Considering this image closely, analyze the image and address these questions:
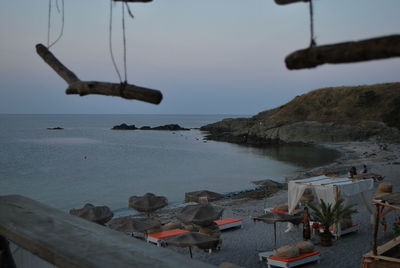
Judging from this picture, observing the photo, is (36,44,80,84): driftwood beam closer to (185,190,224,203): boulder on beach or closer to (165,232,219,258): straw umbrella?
→ (165,232,219,258): straw umbrella

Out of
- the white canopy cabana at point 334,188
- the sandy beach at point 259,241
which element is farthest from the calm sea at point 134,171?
the white canopy cabana at point 334,188

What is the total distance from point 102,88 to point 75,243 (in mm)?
808

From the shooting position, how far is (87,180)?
39.8 meters

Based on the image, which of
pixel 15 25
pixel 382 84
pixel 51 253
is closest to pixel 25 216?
pixel 51 253

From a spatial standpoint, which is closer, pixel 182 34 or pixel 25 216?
pixel 25 216

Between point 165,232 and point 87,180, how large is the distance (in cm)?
2746

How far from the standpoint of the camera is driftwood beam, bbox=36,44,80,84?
7.82 feet

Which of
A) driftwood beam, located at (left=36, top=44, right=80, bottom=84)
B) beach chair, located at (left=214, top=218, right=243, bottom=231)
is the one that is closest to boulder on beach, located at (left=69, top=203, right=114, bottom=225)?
beach chair, located at (left=214, top=218, right=243, bottom=231)

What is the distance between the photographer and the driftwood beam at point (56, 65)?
2.38m

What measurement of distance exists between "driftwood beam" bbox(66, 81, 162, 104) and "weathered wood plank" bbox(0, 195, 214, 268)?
61 cm

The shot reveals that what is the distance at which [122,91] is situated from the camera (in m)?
1.93

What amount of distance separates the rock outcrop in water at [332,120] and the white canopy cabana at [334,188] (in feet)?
170

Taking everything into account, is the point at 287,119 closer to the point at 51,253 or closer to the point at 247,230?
the point at 247,230

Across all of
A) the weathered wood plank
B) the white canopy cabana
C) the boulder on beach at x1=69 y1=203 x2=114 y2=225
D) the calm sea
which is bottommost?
the calm sea
